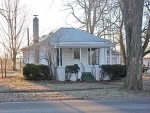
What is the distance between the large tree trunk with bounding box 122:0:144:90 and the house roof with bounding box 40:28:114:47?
9505 millimetres

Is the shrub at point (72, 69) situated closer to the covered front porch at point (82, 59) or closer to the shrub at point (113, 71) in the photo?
the covered front porch at point (82, 59)

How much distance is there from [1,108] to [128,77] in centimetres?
790

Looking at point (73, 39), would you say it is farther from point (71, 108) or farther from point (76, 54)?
point (71, 108)

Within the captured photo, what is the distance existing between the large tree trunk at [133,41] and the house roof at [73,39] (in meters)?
9.50

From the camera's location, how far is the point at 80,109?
9930 mm

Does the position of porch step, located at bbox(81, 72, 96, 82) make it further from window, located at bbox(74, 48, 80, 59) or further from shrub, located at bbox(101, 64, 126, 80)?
window, located at bbox(74, 48, 80, 59)

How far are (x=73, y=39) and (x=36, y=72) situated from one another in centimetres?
486

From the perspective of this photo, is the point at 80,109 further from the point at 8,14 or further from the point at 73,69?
the point at 8,14

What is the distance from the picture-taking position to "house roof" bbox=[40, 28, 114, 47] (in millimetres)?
24922

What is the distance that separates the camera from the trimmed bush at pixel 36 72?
927 inches

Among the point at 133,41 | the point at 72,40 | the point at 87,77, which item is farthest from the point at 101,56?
the point at 133,41

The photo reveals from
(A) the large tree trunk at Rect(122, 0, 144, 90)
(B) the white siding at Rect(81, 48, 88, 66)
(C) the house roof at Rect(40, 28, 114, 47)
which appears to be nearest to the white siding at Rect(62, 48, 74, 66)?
(C) the house roof at Rect(40, 28, 114, 47)

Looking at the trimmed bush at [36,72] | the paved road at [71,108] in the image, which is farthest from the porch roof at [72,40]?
the paved road at [71,108]

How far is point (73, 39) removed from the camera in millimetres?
26234
